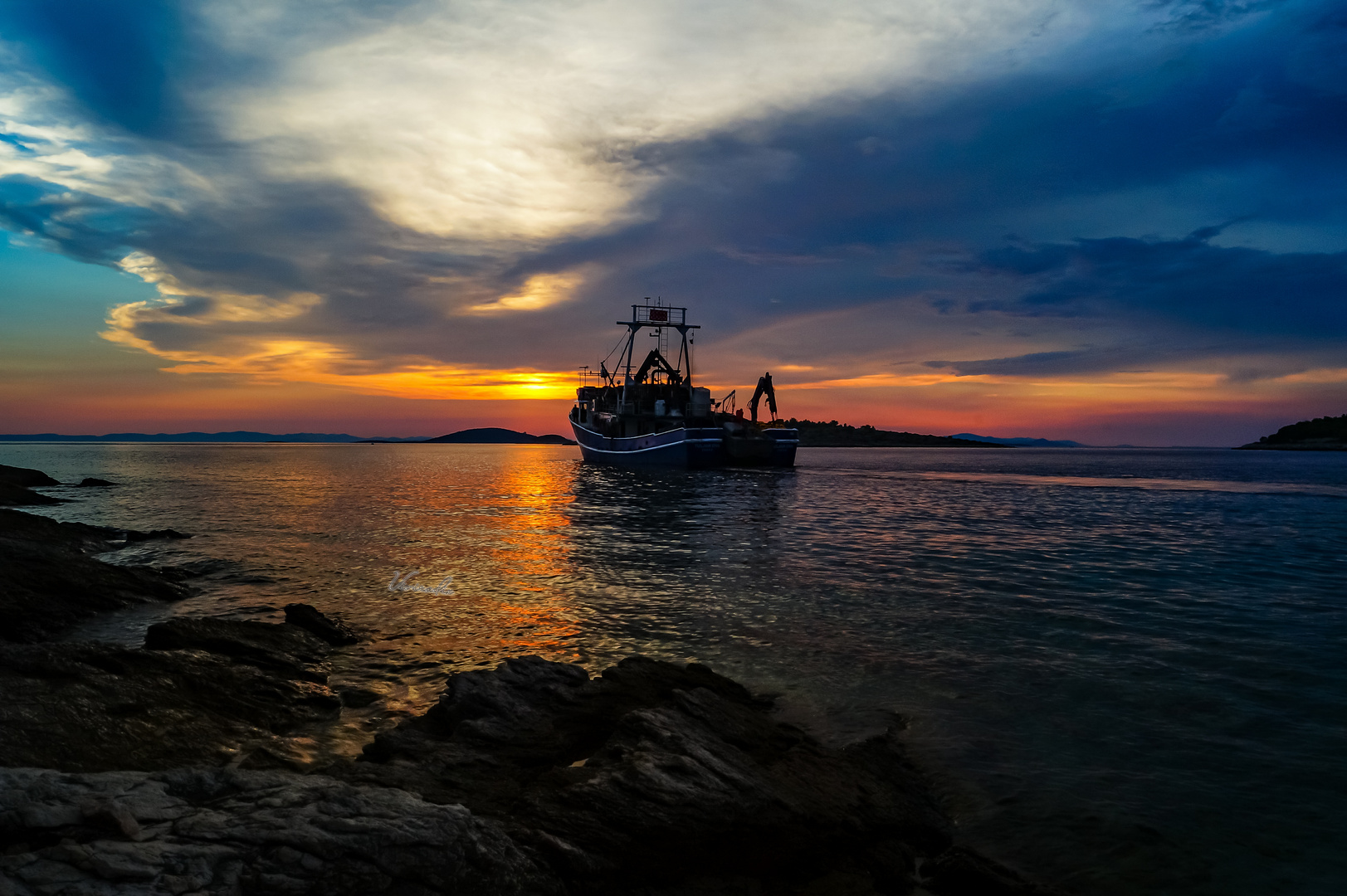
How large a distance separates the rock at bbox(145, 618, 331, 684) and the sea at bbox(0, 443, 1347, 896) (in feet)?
1.69

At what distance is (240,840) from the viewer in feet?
11.1

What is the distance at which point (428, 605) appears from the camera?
Result: 12750 millimetres

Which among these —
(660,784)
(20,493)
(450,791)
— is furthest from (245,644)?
(20,493)

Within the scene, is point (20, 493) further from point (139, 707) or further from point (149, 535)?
point (139, 707)

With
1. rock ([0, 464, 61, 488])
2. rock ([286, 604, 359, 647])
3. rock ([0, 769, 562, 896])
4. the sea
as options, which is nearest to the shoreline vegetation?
rock ([0, 769, 562, 896])

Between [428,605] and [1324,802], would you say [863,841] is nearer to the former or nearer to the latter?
[1324,802]

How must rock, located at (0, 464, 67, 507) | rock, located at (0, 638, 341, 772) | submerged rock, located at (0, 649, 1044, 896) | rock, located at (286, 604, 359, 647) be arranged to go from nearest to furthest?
submerged rock, located at (0, 649, 1044, 896) < rock, located at (0, 638, 341, 772) < rock, located at (286, 604, 359, 647) < rock, located at (0, 464, 67, 507)

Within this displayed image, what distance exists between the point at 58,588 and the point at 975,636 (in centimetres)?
1516

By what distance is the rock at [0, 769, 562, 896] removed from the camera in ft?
9.92

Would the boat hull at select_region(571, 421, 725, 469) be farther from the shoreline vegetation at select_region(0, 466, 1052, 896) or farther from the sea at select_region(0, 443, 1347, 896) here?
the shoreline vegetation at select_region(0, 466, 1052, 896)
